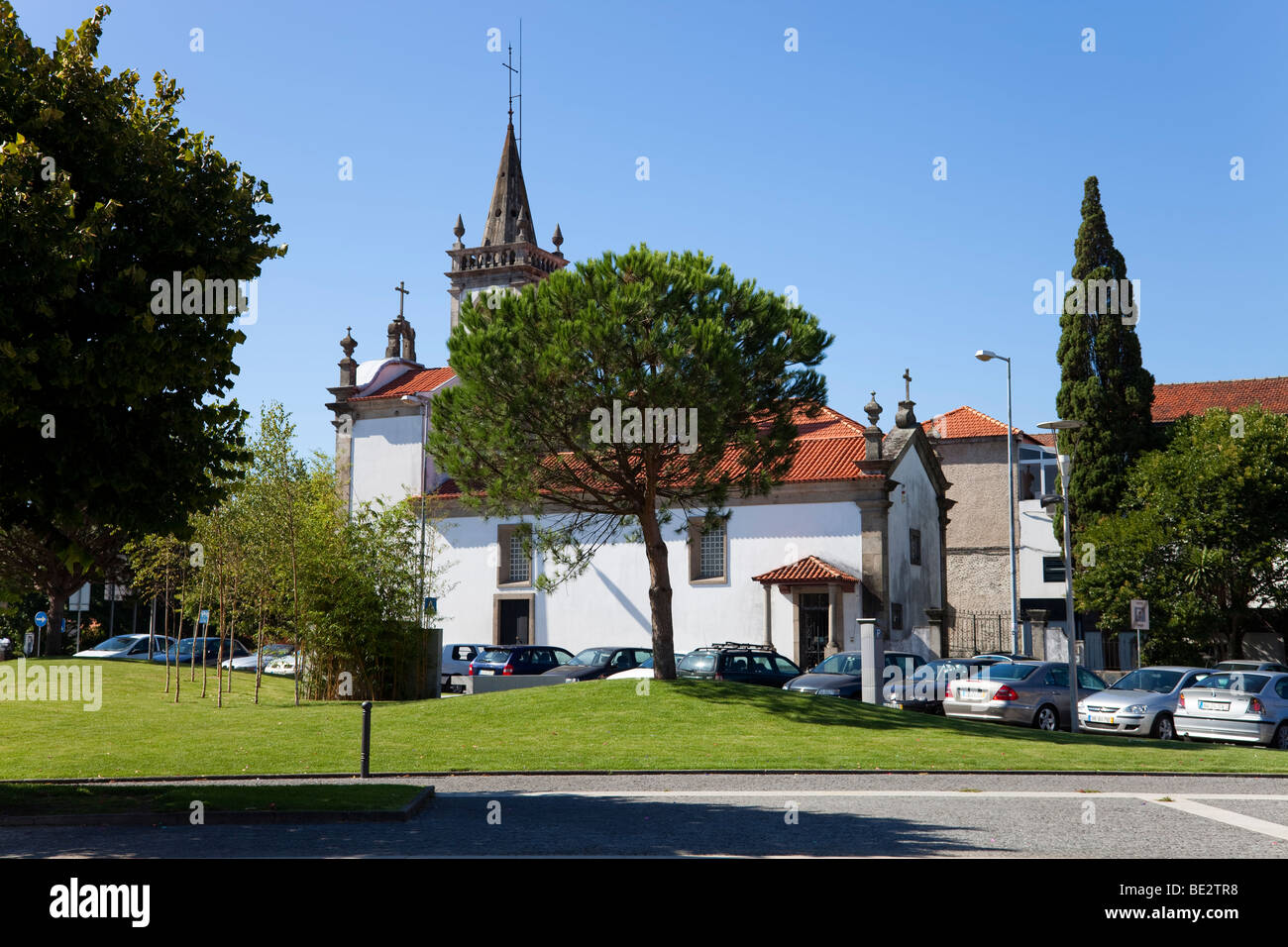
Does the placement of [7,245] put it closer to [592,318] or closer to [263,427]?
[592,318]

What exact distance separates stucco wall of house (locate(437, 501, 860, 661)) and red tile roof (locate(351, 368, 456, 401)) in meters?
6.88

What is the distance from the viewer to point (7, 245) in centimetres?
1034

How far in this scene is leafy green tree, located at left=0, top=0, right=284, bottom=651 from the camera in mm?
10461

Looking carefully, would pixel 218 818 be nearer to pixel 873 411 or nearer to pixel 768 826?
pixel 768 826

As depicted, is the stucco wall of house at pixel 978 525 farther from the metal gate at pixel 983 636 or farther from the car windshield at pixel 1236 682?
the car windshield at pixel 1236 682

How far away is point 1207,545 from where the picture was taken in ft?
121

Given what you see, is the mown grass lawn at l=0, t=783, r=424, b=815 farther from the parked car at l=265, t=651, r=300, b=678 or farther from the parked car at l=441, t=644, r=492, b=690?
the parked car at l=265, t=651, r=300, b=678

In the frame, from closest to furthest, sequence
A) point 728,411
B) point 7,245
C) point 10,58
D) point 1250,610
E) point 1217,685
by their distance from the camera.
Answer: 1. point 7,245
2. point 10,58
3. point 1217,685
4. point 728,411
5. point 1250,610

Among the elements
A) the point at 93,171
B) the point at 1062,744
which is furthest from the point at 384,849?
the point at 1062,744

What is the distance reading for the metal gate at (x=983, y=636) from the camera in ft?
142

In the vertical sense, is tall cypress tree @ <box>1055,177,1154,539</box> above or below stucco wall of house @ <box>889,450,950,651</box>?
above

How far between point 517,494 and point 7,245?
15.5 m

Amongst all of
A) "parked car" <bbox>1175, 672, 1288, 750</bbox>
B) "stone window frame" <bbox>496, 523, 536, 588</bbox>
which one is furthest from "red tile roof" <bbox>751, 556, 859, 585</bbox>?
"parked car" <bbox>1175, 672, 1288, 750</bbox>

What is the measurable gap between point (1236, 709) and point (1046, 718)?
12.0 ft
